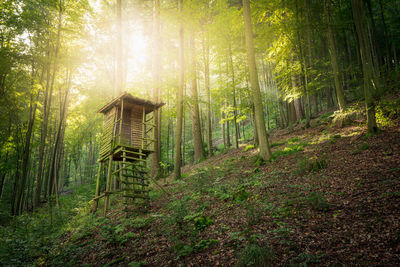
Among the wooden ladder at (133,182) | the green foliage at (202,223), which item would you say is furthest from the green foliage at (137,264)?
the wooden ladder at (133,182)

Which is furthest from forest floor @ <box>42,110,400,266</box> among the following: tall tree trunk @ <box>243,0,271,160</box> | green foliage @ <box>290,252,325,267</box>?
tall tree trunk @ <box>243,0,271,160</box>

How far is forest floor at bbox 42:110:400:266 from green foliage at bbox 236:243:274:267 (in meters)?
0.02

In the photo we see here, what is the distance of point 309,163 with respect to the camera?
732cm

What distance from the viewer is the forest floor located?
3.31 meters

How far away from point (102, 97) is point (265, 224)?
1646 cm

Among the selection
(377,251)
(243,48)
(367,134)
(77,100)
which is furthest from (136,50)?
(377,251)

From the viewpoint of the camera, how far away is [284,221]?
447 centimetres

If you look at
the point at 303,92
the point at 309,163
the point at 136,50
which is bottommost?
the point at 309,163

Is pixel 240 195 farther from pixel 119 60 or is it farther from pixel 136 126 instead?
pixel 119 60

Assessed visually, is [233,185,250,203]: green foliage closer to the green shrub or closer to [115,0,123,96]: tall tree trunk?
the green shrub

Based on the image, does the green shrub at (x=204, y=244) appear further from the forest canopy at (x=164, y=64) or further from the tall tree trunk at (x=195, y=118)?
the tall tree trunk at (x=195, y=118)

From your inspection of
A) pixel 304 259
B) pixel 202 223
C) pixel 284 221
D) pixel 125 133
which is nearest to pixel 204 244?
pixel 202 223

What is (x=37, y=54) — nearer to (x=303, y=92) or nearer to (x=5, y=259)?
(x=5, y=259)

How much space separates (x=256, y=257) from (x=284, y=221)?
5.11 ft
